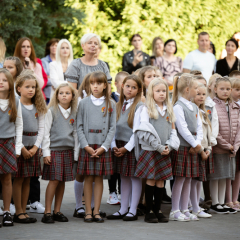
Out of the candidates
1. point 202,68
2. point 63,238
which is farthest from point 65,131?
point 202,68

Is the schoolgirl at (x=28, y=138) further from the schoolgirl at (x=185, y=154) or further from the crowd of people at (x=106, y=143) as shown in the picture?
the schoolgirl at (x=185, y=154)

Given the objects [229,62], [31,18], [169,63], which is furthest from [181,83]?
[31,18]

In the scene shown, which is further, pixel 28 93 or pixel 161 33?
pixel 161 33

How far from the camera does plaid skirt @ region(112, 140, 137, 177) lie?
226 inches

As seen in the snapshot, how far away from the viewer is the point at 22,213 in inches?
213

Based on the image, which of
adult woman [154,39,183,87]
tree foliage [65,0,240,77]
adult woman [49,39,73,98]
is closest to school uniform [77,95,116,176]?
adult woman [49,39,73,98]

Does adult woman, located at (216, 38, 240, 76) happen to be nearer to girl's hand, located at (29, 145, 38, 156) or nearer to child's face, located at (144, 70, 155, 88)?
child's face, located at (144, 70, 155, 88)

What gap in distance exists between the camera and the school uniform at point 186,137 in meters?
5.73

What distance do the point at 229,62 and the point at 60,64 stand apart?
11.3 feet

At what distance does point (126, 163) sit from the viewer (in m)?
5.80

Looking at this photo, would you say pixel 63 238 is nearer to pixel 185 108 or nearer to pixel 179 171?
pixel 179 171

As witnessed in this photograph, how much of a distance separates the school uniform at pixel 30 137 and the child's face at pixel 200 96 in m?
2.06

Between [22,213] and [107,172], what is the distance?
3.63 ft

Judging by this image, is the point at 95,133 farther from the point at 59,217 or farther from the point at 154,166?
the point at 59,217
